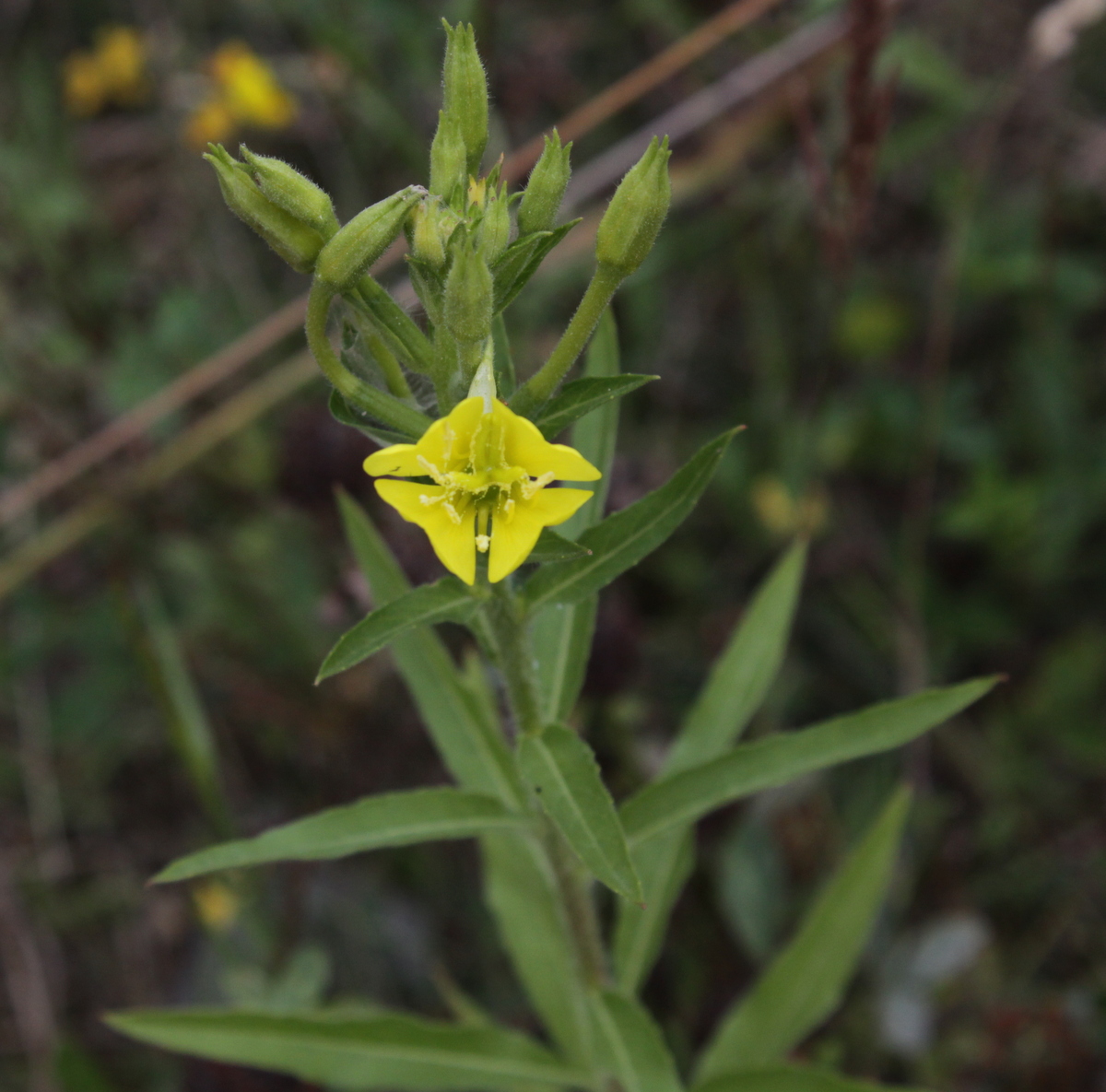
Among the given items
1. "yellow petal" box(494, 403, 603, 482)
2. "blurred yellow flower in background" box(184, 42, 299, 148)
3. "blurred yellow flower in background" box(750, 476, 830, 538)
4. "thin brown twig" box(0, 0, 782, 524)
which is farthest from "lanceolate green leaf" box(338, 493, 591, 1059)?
"blurred yellow flower in background" box(184, 42, 299, 148)

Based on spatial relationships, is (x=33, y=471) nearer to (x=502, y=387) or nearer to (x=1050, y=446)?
(x=502, y=387)

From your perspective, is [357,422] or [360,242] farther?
[357,422]

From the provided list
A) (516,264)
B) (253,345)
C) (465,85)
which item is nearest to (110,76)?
(253,345)

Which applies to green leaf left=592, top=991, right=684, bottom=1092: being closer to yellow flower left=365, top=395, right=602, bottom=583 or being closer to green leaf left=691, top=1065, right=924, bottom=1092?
green leaf left=691, top=1065, right=924, bottom=1092

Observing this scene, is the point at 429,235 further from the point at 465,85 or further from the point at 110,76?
the point at 110,76

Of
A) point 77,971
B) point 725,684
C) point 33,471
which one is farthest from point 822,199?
point 77,971
